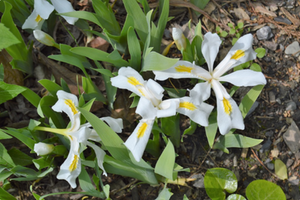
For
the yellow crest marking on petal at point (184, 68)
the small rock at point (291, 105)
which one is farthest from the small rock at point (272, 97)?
the yellow crest marking on petal at point (184, 68)

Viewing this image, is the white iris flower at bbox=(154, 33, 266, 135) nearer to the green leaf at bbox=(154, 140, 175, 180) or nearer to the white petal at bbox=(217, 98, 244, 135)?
the white petal at bbox=(217, 98, 244, 135)

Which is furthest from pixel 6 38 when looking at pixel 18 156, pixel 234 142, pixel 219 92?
pixel 234 142

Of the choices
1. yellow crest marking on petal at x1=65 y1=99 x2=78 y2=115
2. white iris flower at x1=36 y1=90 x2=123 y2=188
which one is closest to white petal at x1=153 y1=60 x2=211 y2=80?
white iris flower at x1=36 y1=90 x2=123 y2=188

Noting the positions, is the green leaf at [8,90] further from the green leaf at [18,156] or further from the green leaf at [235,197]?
the green leaf at [235,197]

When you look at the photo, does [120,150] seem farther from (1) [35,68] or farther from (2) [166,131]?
(1) [35,68]

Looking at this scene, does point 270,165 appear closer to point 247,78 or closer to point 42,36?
point 247,78
